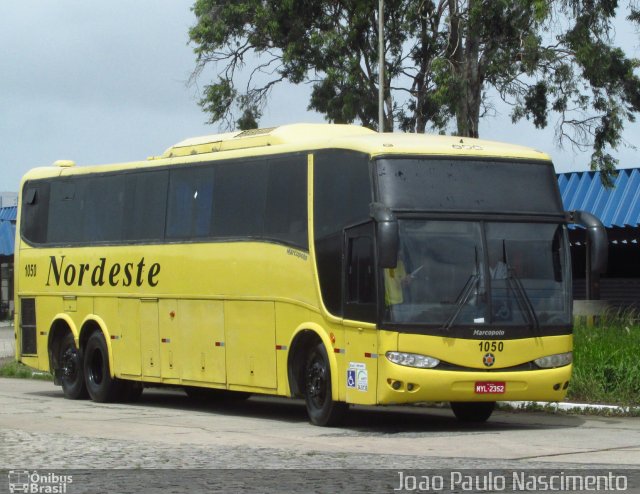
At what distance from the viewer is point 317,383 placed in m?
16.9

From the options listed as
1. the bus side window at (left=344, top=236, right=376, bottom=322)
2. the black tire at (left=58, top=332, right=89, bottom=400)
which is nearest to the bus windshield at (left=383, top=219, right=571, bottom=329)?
the bus side window at (left=344, top=236, right=376, bottom=322)

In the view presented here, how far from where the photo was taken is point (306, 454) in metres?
13.0

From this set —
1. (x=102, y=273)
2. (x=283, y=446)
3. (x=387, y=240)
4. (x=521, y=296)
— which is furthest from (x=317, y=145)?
(x=102, y=273)

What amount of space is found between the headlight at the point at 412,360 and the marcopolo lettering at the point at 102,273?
580cm

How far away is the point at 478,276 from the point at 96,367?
26.7ft

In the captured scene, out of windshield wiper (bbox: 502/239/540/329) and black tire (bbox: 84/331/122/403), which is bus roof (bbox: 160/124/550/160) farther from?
black tire (bbox: 84/331/122/403)

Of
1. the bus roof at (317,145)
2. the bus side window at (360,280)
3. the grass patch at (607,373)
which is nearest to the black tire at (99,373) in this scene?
the bus roof at (317,145)

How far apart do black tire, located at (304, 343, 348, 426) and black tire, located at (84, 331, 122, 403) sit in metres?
5.21

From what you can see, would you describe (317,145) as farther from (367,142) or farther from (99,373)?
(99,373)

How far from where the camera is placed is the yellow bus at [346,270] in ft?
51.6

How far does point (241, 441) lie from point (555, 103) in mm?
25558

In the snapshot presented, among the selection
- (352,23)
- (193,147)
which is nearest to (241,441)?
(193,147)

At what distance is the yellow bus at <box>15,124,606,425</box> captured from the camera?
51.6ft

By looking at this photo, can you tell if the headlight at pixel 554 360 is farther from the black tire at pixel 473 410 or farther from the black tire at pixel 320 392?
the black tire at pixel 320 392
